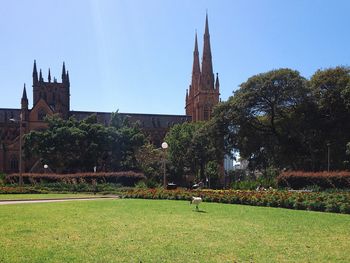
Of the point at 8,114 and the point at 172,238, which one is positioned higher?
the point at 8,114

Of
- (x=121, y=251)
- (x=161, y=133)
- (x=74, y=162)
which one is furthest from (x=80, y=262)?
(x=161, y=133)

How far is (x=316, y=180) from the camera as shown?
102ft

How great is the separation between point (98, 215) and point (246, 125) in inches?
1188

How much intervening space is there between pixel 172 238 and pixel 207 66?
86.5 meters

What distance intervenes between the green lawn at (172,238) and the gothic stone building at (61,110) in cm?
7177

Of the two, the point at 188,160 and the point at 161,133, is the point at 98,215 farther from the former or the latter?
the point at 161,133

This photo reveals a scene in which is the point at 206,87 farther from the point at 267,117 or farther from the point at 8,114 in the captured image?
the point at 267,117

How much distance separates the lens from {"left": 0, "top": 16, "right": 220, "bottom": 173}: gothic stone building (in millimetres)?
86312

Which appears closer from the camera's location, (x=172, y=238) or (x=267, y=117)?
(x=172, y=238)

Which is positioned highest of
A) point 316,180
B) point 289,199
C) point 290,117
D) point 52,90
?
point 52,90

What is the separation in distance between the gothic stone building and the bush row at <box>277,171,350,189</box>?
60.3 m

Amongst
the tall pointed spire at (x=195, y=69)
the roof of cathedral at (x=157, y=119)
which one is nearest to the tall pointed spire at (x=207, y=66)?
the tall pointed spire at (x=195, y=69)

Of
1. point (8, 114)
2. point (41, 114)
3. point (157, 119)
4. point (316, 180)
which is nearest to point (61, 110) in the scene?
point (41, 114)

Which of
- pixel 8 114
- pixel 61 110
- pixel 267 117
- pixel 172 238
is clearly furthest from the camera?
pixel 8 114
